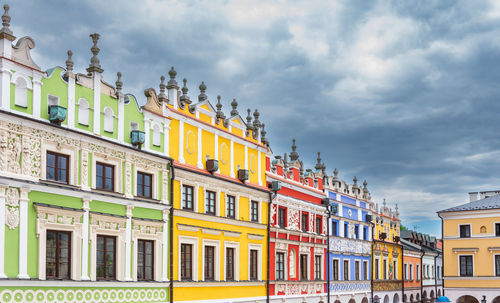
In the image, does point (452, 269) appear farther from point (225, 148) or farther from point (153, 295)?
point (153, 295)

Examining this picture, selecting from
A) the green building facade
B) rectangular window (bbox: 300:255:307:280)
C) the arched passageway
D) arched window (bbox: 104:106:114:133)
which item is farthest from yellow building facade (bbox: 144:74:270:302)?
the arched passageway

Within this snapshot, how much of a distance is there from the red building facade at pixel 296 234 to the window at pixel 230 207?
391 cm

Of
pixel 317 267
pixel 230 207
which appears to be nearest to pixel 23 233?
pixel 230 207

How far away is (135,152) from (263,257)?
1203 centimetres

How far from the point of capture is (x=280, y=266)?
36.3m

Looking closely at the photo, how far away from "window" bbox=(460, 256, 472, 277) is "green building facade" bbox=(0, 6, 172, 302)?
31.3m

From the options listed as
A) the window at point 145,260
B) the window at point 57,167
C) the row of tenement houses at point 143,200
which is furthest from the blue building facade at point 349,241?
the window at point 57,167

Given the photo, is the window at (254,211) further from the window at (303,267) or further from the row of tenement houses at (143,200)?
the window at (303,267)

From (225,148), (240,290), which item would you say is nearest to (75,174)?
(225,148)

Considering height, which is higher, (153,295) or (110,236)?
(110,236)

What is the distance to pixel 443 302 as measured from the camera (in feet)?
141

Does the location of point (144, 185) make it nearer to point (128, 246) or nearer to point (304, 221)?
point (128, 246)

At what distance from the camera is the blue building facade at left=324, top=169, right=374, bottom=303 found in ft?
142

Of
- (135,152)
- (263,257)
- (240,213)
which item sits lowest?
(263,257)
